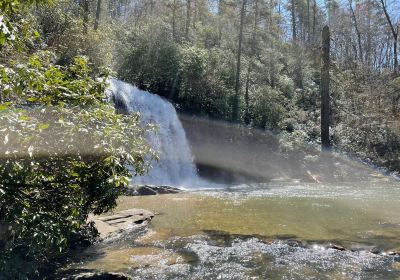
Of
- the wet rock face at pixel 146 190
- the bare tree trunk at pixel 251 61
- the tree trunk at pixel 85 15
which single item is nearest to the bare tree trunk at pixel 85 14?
the tree trunk at pixel 85 15

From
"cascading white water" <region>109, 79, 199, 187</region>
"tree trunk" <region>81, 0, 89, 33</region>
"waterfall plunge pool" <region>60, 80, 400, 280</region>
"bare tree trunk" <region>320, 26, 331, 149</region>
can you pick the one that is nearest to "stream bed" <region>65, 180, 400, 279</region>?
"waterfall plunge pool" <region>60, 80, 400, 280</region>

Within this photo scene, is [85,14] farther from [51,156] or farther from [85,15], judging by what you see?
[51,156]

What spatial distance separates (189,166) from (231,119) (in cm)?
624

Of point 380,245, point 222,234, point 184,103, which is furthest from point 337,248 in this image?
point 184,103

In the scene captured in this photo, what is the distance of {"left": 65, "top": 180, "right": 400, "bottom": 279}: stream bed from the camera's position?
268 inches

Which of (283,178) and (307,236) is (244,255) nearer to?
(307,236)

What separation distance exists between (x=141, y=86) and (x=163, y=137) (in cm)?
572

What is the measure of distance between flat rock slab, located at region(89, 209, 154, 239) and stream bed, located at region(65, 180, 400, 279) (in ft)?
1.08

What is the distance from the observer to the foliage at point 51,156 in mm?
4153

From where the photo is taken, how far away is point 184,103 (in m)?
26.2

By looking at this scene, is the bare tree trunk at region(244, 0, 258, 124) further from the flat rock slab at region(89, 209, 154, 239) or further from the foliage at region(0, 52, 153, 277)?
the foliage at region(0, 52, 153, 277)

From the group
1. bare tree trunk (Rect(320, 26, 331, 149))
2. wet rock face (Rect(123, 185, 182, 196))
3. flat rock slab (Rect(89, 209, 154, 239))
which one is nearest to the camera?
flat rock slab (Rect(89, 209, 154, 239))

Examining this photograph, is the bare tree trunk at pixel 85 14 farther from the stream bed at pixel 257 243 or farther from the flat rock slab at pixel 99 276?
the flat rock slab at pixel 99 276

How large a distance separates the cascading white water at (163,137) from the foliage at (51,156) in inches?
562
